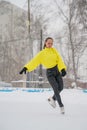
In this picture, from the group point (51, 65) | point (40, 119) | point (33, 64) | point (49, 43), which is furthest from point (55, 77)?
point (40, 119)

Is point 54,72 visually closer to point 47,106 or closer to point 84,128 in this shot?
point 47,106

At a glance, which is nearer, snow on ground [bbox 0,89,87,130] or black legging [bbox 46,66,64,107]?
snow on ground [bbox 0,89,87,130]

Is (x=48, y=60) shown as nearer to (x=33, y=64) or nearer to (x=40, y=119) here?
(x=33, y=64)

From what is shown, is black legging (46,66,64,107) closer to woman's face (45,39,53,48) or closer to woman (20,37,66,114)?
woman (20,37,66,114)

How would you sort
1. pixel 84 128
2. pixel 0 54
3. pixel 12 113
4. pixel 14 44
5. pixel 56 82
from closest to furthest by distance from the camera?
1. pixel 84 128
2. pixel 12 113
3. pixel 56 82
4. pixel 0 54
5. pixel 14 44

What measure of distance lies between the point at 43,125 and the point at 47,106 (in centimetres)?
204

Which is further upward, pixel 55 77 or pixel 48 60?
pixel 48 60

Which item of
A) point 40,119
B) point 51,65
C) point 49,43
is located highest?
point 49,43

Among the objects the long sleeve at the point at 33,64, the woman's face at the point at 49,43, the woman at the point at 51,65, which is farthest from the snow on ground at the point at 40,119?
the woman's face at the point at 49,43

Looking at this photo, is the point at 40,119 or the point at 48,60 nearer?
the point at 40,119

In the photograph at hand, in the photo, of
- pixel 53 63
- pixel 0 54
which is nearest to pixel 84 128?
pixel 53 63

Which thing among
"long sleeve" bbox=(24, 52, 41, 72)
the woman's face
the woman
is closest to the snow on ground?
the woman

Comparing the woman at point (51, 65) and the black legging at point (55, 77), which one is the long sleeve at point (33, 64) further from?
the black legging at point (55, 77)

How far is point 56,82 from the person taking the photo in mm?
5395
